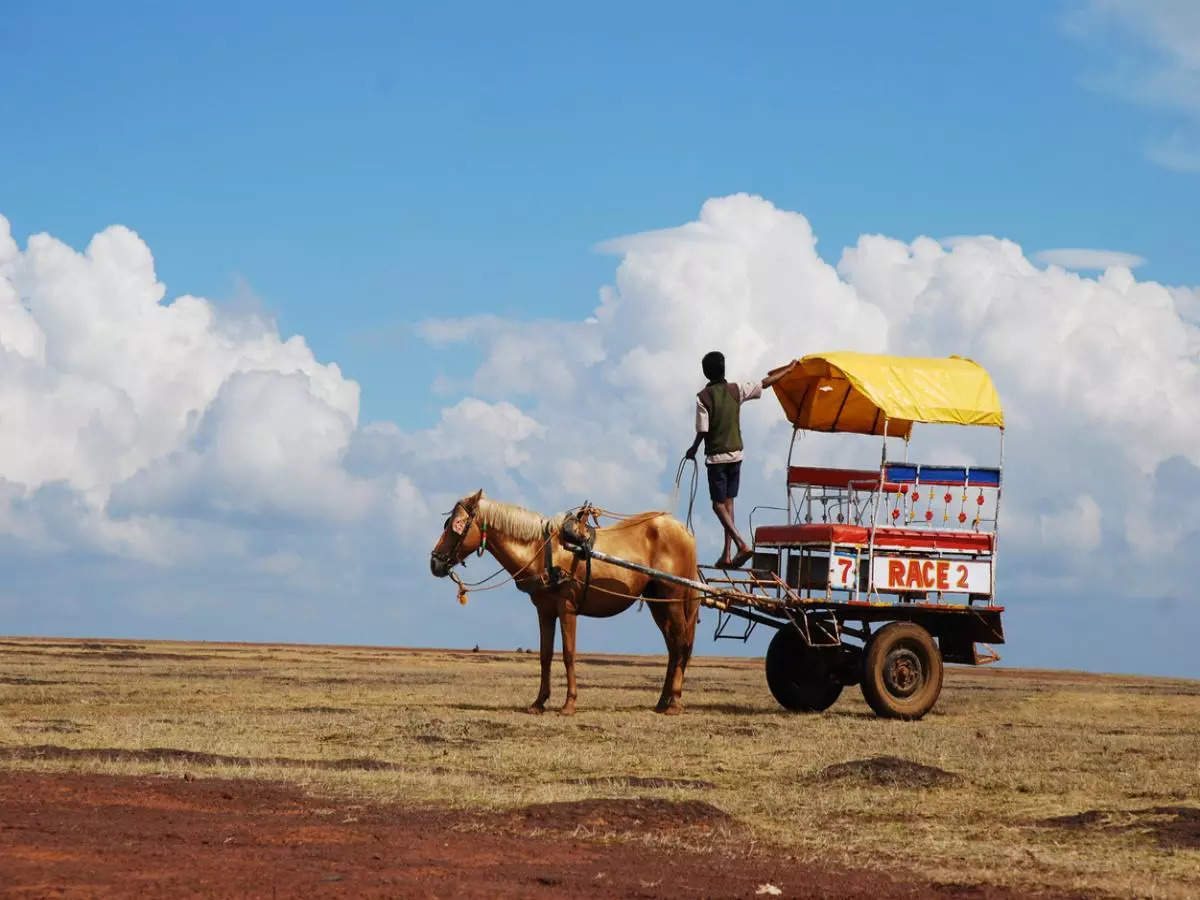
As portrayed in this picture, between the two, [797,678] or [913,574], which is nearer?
[913,574]

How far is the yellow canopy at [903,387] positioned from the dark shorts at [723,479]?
5.90 feet

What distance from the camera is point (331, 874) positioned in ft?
30.7

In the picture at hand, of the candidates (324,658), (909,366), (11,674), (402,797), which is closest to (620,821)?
(402,797)

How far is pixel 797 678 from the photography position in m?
22.7

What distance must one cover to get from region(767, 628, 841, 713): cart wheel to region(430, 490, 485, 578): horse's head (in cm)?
481

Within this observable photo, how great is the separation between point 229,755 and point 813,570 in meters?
8.67

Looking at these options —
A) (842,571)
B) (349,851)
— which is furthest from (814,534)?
(349,851)

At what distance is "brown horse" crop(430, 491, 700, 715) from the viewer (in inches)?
816

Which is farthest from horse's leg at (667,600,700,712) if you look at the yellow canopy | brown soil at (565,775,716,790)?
brown soil at (565,775,716,790)

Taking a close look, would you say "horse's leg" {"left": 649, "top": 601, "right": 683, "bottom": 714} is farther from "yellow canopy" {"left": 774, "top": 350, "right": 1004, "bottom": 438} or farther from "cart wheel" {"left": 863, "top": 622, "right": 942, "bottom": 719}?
"yellow canopy" {"left": 774, "top": 350, "right": 1004, "bottom": 438}

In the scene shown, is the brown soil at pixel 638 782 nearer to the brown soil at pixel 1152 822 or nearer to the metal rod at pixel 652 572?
the brown soil at pixel 1152 822

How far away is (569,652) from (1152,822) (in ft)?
32.5

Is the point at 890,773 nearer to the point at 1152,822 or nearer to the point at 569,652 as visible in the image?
the point at 1152,822

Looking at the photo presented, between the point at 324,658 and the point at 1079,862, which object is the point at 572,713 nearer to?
the point at 1079,862
